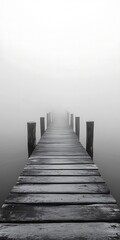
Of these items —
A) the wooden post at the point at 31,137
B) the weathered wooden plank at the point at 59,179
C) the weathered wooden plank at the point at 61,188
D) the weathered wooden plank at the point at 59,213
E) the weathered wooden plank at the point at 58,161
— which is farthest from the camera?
the wooden post at the point at 31,137

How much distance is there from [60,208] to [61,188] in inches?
26.3

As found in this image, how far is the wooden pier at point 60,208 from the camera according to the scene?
1965mm

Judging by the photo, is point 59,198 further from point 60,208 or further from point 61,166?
point 61,166

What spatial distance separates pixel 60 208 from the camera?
2441 mm

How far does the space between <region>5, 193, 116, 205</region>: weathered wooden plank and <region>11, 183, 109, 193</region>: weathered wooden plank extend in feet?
0.46

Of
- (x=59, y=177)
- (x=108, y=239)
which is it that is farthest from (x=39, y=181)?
(x=108, y=239)

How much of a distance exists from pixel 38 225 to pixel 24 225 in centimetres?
16

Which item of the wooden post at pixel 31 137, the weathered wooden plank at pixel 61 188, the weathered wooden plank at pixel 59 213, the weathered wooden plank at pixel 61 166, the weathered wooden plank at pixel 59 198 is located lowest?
the weathered wooden plank at pixel 61 166

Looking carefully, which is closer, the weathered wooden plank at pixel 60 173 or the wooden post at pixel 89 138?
the weathered wooden plank at pixel 60 173

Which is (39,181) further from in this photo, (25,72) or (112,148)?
(25,72)

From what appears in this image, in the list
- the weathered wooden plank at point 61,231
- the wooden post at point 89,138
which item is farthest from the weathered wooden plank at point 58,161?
the weathered wooden plank at point 61,231

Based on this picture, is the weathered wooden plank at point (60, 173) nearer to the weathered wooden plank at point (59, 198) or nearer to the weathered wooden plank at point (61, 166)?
the weathered wooden plank at point (61, 166)

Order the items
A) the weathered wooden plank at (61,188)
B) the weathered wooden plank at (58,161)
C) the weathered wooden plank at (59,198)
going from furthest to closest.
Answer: the weathered wooden plank at (58,161)
the weathered wooden plank at (61,188)
the weathered wooden plank at (59,198)

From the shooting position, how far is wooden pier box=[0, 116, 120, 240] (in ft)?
6.45
